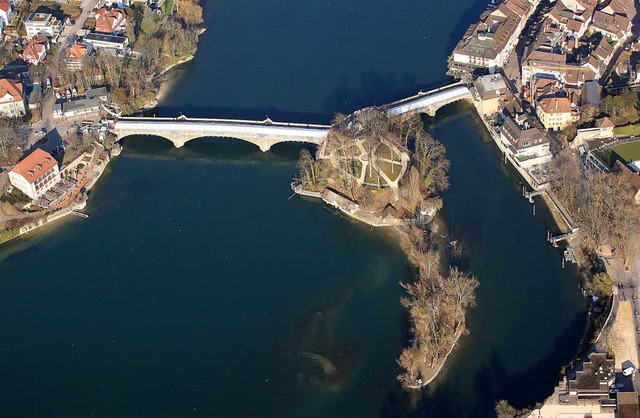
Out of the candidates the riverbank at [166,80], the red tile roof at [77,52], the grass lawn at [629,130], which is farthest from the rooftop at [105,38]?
the grass lawn at [629,130]

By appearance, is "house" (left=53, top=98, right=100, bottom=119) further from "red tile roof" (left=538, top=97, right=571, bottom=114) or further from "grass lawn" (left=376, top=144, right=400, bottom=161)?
"red tile roof" (left=538, top=97, right=571, bottom=114)

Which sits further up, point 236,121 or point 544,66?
point 544,66

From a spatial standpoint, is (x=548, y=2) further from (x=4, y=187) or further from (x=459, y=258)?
(x=4, y=187)

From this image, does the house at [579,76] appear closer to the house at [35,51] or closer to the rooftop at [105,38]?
the rooftop at [105,38]

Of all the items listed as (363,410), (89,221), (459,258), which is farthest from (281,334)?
(89,221)

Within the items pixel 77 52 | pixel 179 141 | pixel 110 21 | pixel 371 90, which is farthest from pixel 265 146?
pixel 110 21

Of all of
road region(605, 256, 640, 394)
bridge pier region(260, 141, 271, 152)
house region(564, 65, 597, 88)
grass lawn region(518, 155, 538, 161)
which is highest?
house region(564, 65, 597, 88)

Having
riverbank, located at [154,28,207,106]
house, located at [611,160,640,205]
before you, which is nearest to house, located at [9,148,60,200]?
→ riverbank, located at [154,28,207,106]

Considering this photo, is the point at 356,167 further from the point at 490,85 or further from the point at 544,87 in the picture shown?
the point at 544,87
